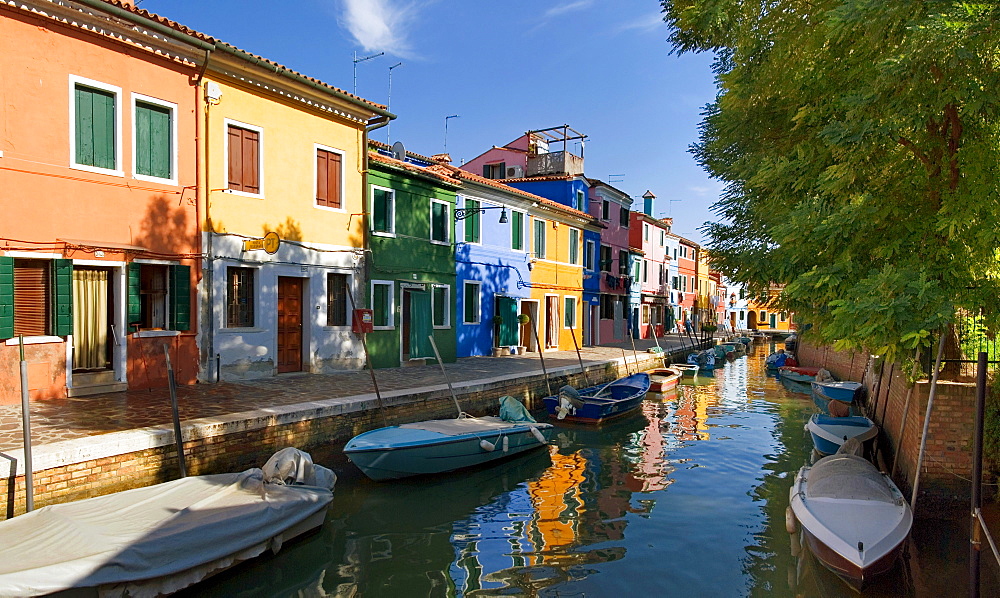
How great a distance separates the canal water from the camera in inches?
270

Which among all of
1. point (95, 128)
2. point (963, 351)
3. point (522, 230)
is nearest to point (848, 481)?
point (963, 351)

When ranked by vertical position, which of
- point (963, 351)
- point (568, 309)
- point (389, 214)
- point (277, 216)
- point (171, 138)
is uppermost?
point (171, 138)

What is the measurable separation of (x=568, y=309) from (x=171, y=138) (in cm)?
2015

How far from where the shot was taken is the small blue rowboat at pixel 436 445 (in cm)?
988

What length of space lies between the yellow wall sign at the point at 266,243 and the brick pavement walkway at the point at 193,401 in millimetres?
2847

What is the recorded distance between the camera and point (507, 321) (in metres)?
24.8

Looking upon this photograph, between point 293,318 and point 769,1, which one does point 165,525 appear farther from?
point 769,1

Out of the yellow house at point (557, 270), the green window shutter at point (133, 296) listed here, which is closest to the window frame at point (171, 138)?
the green window shutter at point (133, 296)

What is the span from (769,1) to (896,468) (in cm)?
743

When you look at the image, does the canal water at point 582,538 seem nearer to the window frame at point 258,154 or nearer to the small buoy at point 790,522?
the small buoy at point 790,522

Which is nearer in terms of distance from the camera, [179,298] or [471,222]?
[179,298]

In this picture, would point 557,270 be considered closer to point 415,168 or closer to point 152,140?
point 415,168

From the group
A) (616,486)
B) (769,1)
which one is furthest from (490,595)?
(769,1)

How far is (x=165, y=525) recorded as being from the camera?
6305 mm
